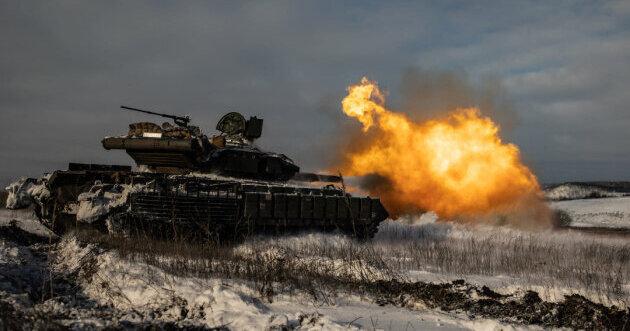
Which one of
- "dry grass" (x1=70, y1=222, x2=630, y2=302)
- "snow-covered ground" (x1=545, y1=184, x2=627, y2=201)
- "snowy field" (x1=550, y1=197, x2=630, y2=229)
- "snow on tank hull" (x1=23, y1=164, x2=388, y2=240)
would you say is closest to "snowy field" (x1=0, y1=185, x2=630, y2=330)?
"dry grass" (x1=70, y1=222, x2=630, y2=302)

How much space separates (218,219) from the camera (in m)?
12.5

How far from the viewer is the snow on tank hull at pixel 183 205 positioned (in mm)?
11531

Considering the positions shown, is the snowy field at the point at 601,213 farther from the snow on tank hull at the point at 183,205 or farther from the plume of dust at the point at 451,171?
the snow on tank hull at the point at 183,205

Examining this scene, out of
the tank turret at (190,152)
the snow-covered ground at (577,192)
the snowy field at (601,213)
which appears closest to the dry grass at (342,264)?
the tank turret at (190,152)

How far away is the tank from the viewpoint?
11625mm

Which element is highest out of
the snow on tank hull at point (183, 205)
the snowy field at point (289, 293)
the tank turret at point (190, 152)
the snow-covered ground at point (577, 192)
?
the snow-covered ground at point (577, 192)

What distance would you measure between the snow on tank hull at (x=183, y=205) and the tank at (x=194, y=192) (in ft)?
0.07

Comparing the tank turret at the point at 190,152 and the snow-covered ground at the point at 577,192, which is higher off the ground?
the snow-covered ground at the point at 577,192

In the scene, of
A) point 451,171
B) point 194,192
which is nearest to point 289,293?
point 194,192

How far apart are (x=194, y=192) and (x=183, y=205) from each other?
38 centimetres

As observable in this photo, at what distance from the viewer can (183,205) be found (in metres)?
11.9

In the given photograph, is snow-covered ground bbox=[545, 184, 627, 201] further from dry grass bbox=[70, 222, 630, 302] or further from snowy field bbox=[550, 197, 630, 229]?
dry grass bbox=[70, 222, 630, 302]

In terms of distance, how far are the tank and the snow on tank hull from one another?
0.02 m

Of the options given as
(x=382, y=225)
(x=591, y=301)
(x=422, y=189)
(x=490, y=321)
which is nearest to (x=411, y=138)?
→ (x=422, y=189)
